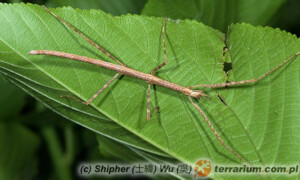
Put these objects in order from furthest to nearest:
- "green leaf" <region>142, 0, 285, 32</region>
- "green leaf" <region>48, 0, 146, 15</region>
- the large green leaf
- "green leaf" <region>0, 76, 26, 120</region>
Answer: "green leaf" <region>0, 76, 26, 120</region> < "green leaf" <region>48, 0, 146, 15</region> < "green leaf" <region>142, 0, 285, 32</region> < the large green leaf

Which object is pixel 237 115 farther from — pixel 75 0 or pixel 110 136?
pixel 75 0

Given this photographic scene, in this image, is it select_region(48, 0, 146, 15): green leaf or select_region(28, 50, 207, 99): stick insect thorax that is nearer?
select_region(28, 50, 207, 99): stick insect thorax

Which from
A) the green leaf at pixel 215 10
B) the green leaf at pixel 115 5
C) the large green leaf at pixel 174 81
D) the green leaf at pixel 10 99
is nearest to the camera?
the large green leaf at pixel 174 81

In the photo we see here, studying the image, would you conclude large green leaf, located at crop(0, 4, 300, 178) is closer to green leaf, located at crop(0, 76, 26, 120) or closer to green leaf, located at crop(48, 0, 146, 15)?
green leaf, located at crop(48, 0, 146, 15)

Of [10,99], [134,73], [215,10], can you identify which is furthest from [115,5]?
[10,99]

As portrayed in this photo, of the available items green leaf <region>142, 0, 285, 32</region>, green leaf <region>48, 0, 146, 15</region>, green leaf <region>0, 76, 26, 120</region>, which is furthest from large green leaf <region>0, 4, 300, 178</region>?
green leaf <region>0, 76, 26, 120</region>

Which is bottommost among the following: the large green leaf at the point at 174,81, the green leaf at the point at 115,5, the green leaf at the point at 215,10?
the large green leaf at the point at 174,81

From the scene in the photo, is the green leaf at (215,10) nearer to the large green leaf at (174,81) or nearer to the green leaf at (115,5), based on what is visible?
the large green leaf at (174,81)

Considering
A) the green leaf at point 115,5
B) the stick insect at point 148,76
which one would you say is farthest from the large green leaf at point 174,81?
the green leaf at point 115,5
